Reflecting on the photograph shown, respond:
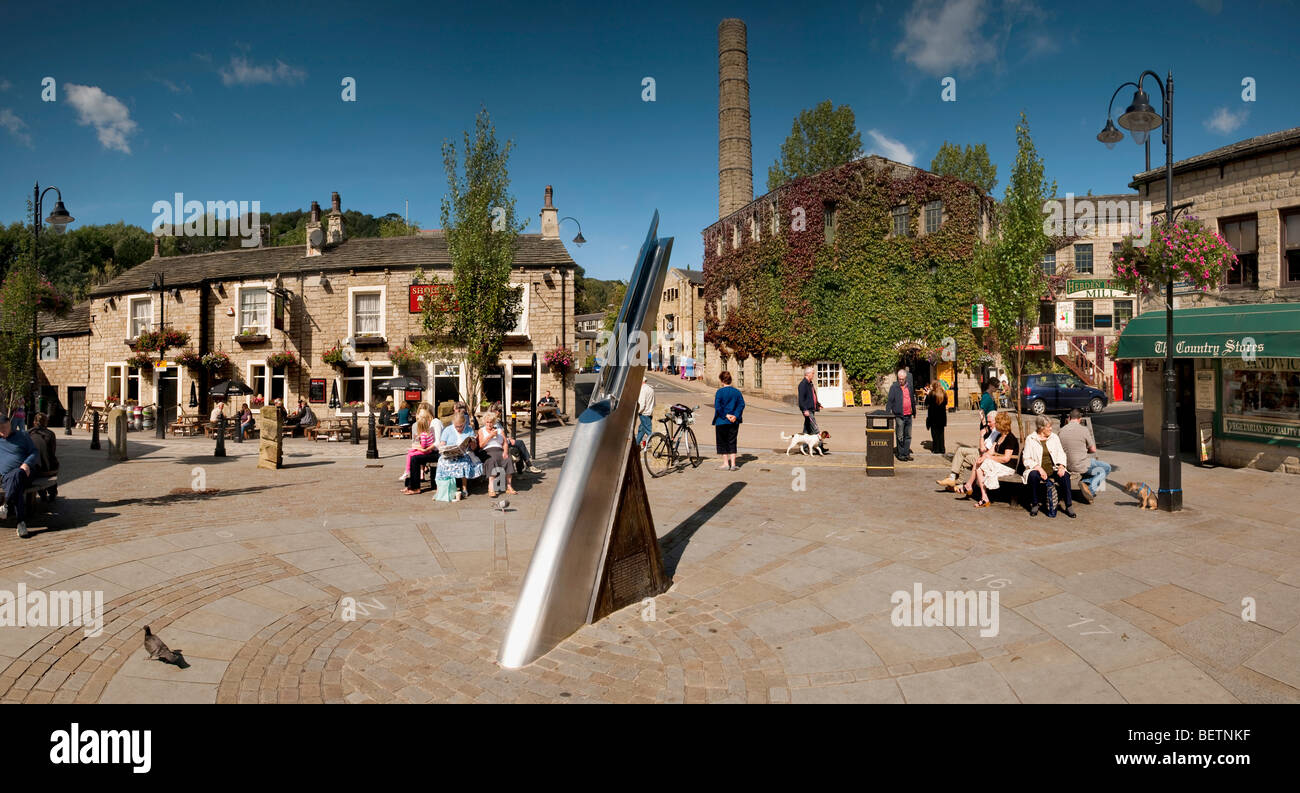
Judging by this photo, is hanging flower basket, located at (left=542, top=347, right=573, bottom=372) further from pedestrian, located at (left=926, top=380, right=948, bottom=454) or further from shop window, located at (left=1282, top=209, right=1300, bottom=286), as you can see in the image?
shop window, located at (left=1282, top=209, right=1300, bottom=286)

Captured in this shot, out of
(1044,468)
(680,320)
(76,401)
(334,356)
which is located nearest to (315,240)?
(334,356)

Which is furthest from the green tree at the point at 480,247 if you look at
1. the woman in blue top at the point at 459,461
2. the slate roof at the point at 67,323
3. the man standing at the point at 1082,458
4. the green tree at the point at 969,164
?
the green tree at the point at 969,164

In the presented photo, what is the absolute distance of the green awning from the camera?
11.7 metres

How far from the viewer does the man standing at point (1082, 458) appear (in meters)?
10.0

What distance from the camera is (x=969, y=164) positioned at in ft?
162

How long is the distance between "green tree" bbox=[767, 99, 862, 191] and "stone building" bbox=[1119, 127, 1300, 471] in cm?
3481

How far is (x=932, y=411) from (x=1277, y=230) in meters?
7.56

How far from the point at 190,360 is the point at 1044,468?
98.5 ft

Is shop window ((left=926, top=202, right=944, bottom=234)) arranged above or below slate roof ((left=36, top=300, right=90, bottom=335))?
above

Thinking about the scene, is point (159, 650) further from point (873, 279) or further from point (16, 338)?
point (873, 279)

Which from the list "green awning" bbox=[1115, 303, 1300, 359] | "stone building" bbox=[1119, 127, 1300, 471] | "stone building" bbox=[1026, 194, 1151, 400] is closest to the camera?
"green awning" bbox=[1115, 303, 1300, 359]

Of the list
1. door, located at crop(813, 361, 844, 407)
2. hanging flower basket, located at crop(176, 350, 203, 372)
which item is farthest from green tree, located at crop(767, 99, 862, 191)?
hanging flower basket, located at crop(176, 350, 203, 372)

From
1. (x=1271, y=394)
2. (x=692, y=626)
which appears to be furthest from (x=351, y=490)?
(x=1271, y=394)

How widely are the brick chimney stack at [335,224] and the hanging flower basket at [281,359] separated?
5271 millimetres
